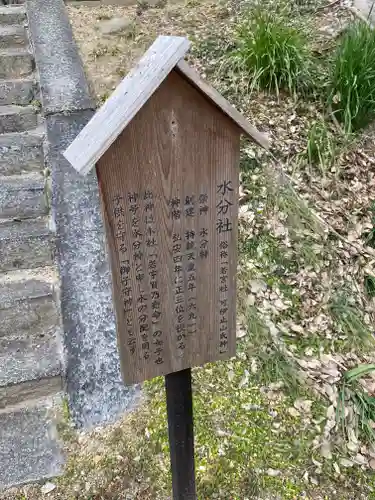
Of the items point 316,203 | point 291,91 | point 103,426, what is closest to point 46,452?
point 103,426

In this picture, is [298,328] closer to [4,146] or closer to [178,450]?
[178,450]

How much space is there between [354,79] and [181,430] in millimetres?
3203

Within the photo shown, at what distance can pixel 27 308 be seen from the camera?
2842 millimetres

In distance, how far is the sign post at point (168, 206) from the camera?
125 centimetres

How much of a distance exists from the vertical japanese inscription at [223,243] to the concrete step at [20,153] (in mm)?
2277

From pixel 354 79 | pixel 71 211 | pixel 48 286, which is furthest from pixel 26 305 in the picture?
pixel 354 79

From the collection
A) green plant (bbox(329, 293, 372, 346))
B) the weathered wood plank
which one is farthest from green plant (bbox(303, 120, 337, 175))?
the weathered wood plank

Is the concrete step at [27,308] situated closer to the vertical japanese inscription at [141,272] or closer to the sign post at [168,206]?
the sign post at [168,206]

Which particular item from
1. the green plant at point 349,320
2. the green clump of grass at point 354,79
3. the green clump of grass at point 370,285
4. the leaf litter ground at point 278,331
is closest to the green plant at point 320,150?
the leaf litter ground at point 278,331

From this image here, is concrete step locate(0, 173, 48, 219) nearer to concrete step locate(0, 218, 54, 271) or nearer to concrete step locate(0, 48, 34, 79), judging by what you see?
concrete step locate(0, 218, 54, 271)

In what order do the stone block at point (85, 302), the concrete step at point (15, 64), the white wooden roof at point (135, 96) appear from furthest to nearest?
the concrete step at point (15, 64) < the stone block at point (85, 302) < the white wooden roof at point (135, 96)

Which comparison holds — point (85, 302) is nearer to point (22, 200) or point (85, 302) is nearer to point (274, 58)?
point (22, 200)

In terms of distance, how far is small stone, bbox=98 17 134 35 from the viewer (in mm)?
4980

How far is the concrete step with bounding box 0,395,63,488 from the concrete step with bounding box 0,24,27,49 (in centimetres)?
319
